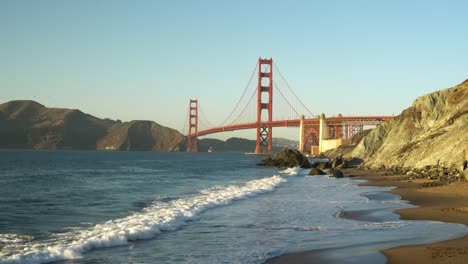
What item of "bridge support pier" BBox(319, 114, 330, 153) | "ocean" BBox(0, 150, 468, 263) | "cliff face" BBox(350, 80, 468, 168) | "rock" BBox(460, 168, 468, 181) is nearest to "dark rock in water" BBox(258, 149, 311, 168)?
"cliff face" BBox(350, 80, 468, 168)

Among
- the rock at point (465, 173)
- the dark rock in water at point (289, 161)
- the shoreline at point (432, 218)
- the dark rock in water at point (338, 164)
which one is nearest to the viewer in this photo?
the shoreline at point (432, 218)

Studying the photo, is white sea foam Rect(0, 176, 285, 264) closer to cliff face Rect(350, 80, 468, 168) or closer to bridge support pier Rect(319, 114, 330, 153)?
cliff face Rect(350, 80, 468, 168)

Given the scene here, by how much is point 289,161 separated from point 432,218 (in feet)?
152

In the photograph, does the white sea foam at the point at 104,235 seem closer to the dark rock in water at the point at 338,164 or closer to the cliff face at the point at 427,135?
the cliff face at the point at 427,135

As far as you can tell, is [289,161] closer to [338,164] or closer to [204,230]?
[338,164]

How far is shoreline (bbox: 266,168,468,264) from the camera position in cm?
904

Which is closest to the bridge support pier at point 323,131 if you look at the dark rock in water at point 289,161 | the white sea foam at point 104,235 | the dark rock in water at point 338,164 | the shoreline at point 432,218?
the dark rock in water at point 289,161

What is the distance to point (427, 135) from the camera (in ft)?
135

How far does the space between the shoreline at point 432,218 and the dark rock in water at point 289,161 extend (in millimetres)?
30354

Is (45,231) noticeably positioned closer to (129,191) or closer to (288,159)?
(129,191)

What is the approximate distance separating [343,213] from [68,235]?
8.28 m

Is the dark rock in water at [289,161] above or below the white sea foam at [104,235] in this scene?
above

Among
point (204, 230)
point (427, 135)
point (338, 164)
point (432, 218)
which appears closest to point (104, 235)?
point (204, 230)

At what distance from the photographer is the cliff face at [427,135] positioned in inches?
1280
